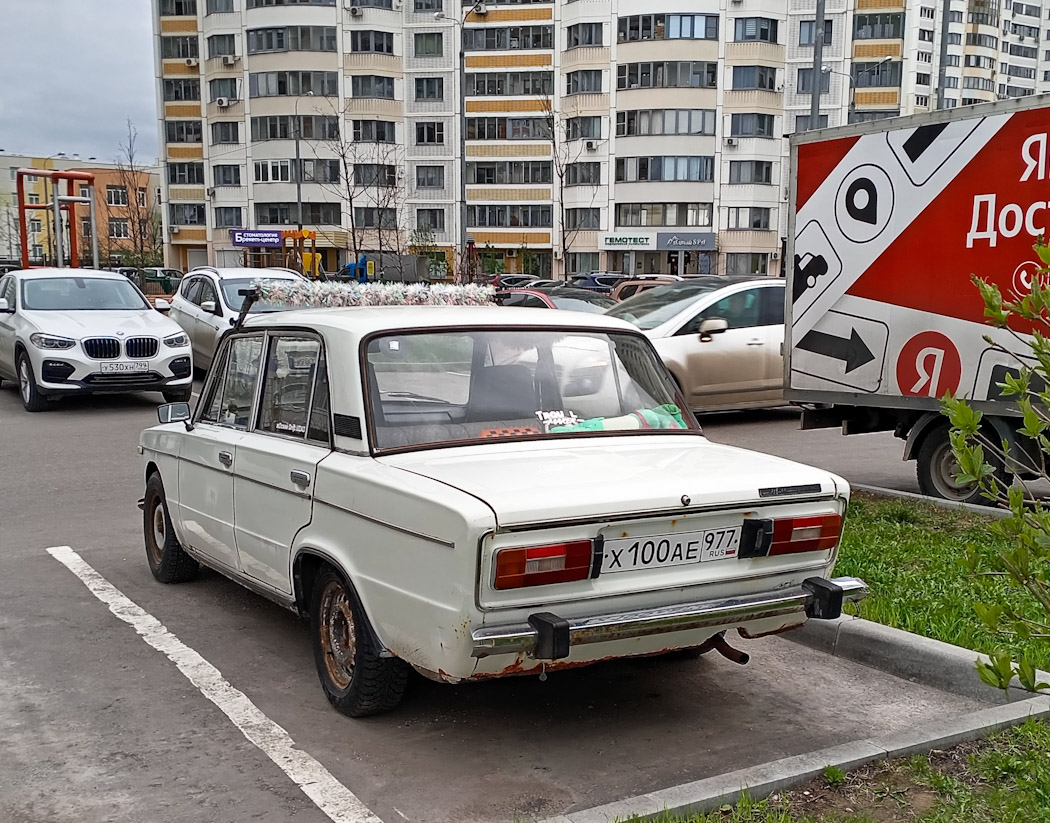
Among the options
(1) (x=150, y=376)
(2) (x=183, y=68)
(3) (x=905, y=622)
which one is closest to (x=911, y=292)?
(3) (x=905, y=622)

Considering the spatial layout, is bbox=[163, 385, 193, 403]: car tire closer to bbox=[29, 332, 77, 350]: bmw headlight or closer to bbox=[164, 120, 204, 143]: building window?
bbox=[29, 332, 77, 350]: bmw headlight

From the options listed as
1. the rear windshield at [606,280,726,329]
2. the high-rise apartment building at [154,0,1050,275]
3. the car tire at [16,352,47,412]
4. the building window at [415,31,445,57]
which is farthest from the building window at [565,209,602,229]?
the car tire at [16,352,47,412]

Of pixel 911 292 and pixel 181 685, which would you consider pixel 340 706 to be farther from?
pixel 911 292

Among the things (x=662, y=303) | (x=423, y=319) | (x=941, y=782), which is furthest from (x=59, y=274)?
(x=941, y=782)

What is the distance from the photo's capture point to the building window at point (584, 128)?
63781mm

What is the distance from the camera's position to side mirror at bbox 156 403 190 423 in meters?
6.18

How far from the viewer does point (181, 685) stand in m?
4.95

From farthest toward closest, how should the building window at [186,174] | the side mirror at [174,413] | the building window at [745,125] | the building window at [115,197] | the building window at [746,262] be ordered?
the building window at [115,197] < the building window at [186,174] < the building window at [746,262] < the building window at [745,125] < the side mirror at [174,413]

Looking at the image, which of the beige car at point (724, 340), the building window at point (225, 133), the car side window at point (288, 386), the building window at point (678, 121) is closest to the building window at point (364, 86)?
the building window at point (225, 133)

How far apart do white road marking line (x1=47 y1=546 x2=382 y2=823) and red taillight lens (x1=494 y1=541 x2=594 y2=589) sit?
0.91 m

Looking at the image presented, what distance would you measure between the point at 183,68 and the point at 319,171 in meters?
12.5

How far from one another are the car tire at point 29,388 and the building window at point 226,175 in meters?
55.4

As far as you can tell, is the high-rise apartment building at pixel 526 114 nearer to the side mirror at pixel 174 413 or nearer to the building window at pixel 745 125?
the building window at pixel 745 125

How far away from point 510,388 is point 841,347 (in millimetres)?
4881
